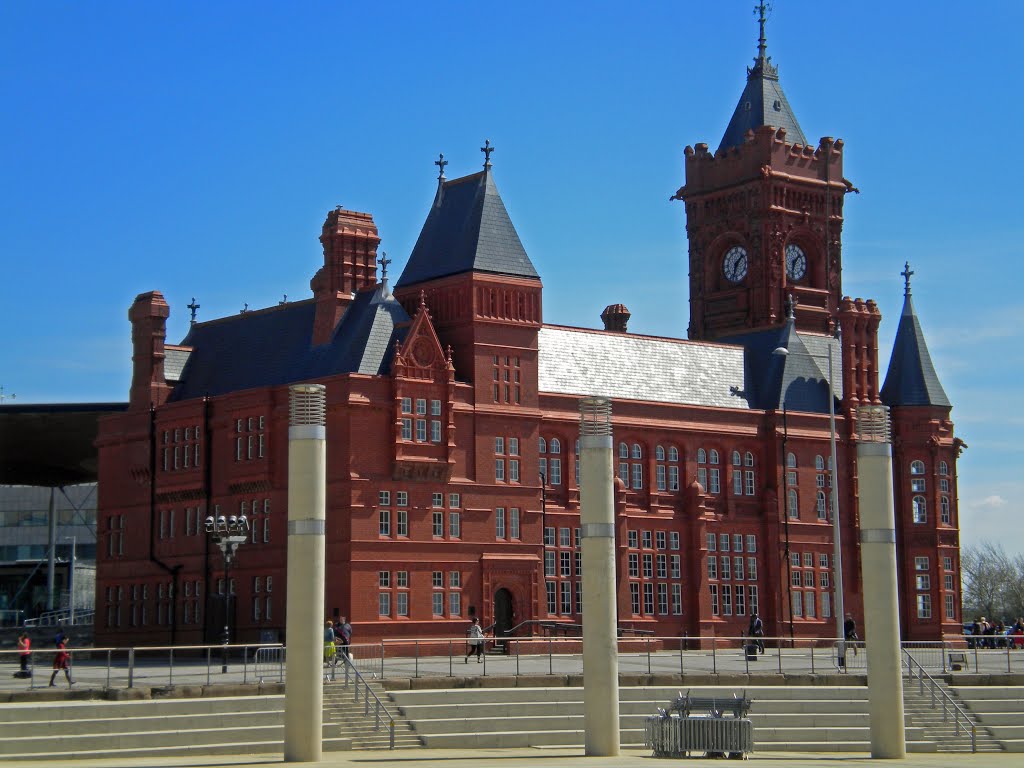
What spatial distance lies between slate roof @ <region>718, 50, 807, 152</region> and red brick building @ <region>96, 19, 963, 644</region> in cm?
1322

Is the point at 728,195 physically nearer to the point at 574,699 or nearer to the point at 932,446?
the point at 932,446

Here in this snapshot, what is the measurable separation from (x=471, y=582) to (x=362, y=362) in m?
9.50

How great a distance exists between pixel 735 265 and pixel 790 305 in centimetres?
944

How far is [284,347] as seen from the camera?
72250 mm

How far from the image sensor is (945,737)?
49.9m

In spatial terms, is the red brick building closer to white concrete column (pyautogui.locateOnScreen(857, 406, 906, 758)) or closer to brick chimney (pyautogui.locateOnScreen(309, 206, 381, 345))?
brick chimney (pyautogui.locateOnScreen(309, 206, 381, 345))

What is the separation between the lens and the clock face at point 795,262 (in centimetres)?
9425

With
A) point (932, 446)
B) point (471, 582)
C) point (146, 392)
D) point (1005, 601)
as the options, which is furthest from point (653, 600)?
point (1005, 601)

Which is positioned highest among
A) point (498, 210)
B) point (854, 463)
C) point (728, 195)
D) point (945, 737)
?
point (728, 195)

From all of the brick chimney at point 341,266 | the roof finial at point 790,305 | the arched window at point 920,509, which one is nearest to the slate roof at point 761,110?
the roof finial at point 790,305

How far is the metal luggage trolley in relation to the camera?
138ft

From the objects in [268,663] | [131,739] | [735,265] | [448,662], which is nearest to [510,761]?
[131,739]

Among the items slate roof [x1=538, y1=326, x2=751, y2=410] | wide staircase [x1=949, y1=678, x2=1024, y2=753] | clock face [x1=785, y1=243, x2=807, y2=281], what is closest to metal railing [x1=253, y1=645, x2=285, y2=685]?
wide staircase [x1=949, y1=678, x2=1024, y2=753]

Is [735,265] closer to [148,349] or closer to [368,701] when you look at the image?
[148,349]
